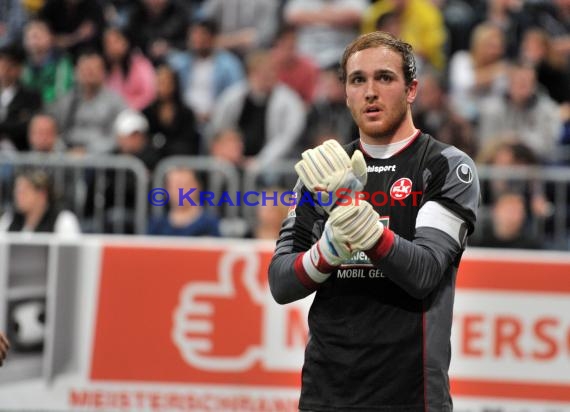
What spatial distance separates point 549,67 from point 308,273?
849cm

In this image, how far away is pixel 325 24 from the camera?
1227cm

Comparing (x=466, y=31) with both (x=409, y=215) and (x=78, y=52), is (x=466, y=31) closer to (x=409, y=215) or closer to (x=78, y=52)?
(x=78, y=52)

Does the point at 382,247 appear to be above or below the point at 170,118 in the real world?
below

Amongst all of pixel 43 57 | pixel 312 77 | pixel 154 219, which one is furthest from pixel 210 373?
pixel 43 57

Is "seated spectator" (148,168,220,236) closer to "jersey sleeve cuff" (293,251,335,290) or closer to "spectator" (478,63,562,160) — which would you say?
"spectator" (478,63,562,160)

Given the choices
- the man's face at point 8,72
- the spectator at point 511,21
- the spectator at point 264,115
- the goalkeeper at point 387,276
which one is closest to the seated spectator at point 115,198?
the spectator at point 264,115

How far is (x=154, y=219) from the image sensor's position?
9.52 metres

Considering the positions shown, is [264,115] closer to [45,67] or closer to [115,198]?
[115,198]

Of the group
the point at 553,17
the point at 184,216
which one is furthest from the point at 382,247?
the point at 553,17

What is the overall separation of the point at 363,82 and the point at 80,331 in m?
4.63

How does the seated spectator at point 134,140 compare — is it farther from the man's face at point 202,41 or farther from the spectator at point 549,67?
Result: the spectator at point 549,67

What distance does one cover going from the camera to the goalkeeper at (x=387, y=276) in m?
3.90

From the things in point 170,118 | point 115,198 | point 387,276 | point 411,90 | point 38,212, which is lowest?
point 387,276

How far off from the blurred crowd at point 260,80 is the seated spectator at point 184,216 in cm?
3
